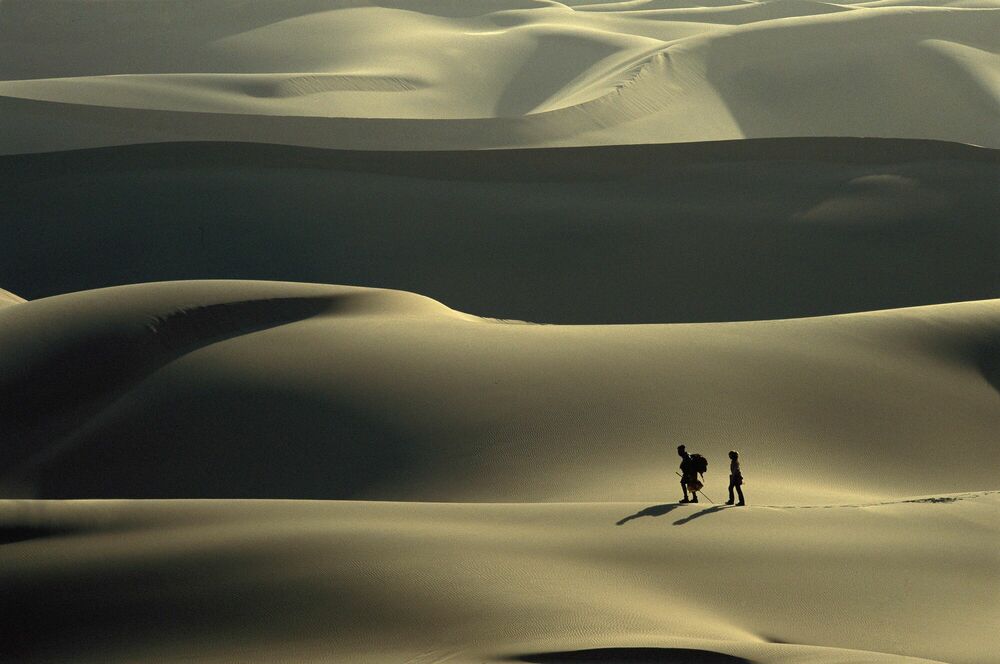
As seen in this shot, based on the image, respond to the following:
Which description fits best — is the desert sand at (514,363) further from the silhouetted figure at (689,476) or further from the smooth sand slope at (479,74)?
the silhouetted figure at (689,476)

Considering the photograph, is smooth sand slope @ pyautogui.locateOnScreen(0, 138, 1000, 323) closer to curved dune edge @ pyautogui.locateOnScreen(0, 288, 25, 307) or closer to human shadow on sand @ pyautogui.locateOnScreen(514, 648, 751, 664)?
curved dune edge @ pyautogui.locateOnScreen(0, 288, 25, 307)

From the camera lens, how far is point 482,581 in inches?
316

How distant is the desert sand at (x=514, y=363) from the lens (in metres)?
7.96

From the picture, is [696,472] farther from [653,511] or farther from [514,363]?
→ [514,363]

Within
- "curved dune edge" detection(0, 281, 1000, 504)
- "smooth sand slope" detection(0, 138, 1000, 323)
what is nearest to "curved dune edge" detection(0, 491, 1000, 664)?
"curved dune edge" detection(0, 281, 1000, 504)

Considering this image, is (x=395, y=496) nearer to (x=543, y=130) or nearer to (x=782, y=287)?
(x=782, y=287)

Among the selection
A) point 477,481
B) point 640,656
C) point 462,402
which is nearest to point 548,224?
point 462,402

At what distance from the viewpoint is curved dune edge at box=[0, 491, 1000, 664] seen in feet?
24.3

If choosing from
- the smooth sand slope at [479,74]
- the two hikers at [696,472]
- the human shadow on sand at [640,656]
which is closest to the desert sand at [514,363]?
the human shadow on sand at [640,656]

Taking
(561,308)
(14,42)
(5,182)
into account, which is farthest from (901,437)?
(14,42)

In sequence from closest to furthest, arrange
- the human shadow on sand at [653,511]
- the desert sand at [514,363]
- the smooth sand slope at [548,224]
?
the desert sand at [514,363]
the human shadow on sand at [653,511]
the smooth sand slope at [548,224]

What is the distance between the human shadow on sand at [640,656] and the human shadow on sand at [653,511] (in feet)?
7.97

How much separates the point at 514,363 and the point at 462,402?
3.52 feet

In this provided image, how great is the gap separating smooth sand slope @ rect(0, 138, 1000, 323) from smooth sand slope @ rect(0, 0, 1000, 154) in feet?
6.80
